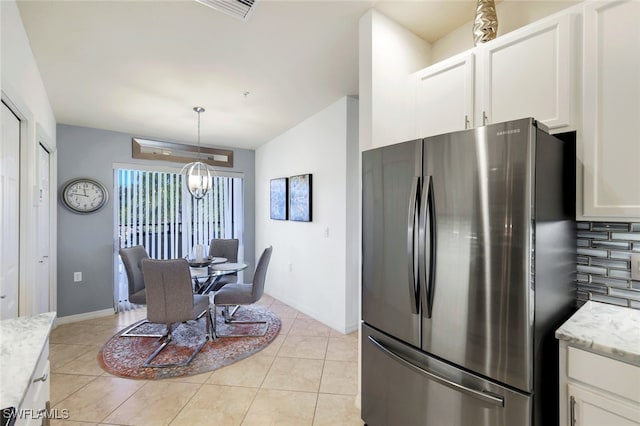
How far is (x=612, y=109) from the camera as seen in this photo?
1201 millimetres

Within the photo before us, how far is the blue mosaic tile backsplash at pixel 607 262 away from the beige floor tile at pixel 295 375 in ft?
6.16

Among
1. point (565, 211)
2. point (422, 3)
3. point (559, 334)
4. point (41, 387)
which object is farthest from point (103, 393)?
point (422, 3)

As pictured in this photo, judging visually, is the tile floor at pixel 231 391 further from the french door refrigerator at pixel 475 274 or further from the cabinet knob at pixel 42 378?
the cabinet knob at pixel 42 378

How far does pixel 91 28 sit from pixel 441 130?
2.36 m

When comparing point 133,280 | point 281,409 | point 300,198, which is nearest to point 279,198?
point 300,198

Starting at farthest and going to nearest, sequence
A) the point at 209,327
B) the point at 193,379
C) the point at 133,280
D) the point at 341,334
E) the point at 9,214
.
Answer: the point at 133,280 → the point at 341,334 → the point at 209,327 → the point at 193,379 → the point at 9,214

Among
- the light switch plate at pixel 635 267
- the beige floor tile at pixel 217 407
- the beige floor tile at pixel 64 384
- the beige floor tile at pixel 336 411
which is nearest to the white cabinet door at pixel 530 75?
the light switch plate at pixel 635 267

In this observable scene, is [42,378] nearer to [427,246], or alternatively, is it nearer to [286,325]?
[427,246]

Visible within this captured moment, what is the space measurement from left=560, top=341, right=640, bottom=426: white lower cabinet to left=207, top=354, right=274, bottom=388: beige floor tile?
1.97 meters

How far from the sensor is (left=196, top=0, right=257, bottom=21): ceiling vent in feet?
5.44

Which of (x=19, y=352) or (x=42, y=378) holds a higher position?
(x=19, y=352)

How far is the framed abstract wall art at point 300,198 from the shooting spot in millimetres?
3742

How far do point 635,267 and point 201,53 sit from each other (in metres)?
2.93

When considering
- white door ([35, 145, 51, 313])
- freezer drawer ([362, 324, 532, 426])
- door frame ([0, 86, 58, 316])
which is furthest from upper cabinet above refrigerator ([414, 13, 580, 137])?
white door ([35, 145, 51, 313])
